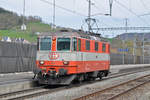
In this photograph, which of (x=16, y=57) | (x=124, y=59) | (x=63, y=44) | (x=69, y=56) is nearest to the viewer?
(x=69, y=56)

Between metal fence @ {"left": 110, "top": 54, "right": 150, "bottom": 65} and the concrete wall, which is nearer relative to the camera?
the concrete wall

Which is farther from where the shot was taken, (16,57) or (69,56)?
(16,57)

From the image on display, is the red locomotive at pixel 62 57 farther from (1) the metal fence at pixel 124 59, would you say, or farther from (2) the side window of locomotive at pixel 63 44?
(1) the metal fence at pixel 124 59

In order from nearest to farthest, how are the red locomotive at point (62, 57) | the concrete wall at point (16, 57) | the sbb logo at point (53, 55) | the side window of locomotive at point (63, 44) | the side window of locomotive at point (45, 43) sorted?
the red locomotive at point (62, 57) < the sbb logo at point (53, 55) < the side window of locomotive at point (63, 44) < the side window of locomotive at point (45, 43) < the concrete wall at point (16, 57)

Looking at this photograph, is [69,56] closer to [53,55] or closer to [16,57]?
[53,55]

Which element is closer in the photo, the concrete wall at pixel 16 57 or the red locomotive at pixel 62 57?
the red locomotive at pixel 62 57

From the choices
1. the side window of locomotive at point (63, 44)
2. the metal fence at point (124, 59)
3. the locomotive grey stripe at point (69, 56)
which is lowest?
the metal fence at point (124, 59)

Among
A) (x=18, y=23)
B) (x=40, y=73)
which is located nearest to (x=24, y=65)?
(x=40, y=73)

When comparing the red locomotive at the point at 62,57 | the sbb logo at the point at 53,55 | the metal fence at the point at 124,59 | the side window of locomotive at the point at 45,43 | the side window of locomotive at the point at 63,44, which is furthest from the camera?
the metal fence at the point at 124,59

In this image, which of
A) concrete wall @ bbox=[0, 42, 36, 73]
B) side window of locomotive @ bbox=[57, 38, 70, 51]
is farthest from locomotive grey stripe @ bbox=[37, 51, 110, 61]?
concrete wall @ bbox=[0, 42, 36, 73]

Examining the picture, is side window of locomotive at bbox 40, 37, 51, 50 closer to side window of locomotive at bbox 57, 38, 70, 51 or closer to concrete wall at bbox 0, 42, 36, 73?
side window of locomotive at bbox 57, 38, 70, 51

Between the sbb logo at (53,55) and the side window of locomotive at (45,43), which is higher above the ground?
the side window of locomotive at (45,43)

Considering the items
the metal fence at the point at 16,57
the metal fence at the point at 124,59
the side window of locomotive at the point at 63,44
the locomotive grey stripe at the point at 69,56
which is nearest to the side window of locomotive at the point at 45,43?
the locomotive grey stripe at the point at 69,56

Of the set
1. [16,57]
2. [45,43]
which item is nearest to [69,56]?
[45,43]
